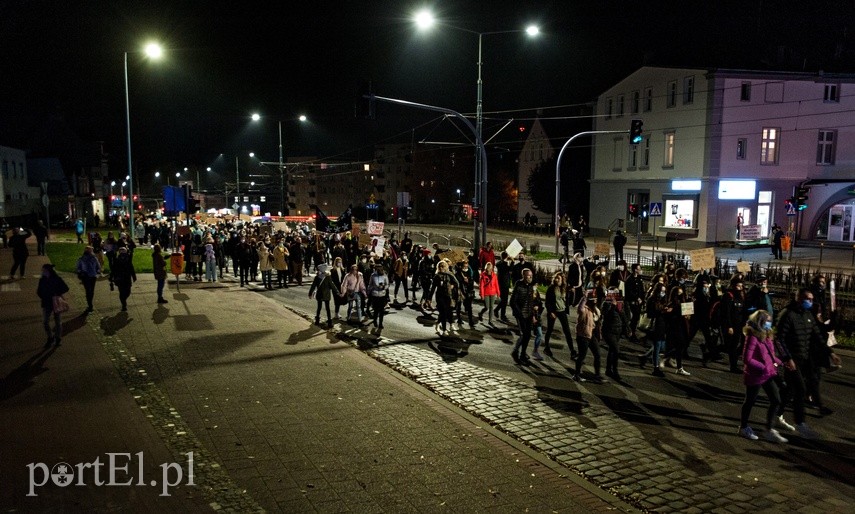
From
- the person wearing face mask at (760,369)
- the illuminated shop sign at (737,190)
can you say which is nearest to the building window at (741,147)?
the illuminated shop sign at (737,190)

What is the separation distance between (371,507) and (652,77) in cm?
4170

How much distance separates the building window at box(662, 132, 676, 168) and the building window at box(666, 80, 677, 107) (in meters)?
1.91

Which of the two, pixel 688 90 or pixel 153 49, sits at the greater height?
pixel 688 90

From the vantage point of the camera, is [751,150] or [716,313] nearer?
[716,313]

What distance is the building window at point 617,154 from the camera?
45.2m

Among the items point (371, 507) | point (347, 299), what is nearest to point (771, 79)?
point (347, 299)

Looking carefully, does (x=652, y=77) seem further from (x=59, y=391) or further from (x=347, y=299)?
(x=59, y=391)

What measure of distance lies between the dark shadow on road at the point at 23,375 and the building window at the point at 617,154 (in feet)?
134

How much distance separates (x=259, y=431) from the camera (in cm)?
762

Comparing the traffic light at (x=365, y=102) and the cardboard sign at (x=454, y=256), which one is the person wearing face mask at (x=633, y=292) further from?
the traffic light at (x=365, y=102)

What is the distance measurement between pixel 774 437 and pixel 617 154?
40202 mm

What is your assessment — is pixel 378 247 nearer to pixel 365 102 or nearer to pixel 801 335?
pixel 365 102

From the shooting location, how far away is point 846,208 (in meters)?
37.1

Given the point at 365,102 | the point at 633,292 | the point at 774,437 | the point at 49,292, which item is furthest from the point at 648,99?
the point at 49,292
